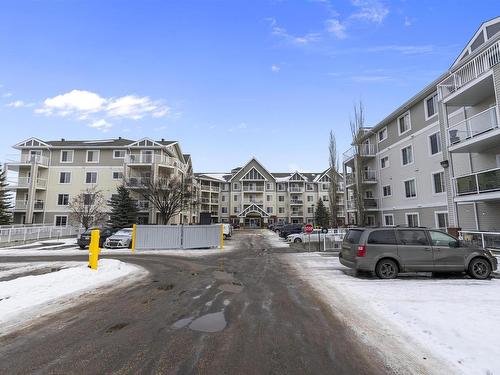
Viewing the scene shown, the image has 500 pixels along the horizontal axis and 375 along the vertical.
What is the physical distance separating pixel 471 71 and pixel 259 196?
184 feet

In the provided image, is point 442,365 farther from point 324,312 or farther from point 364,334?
point 324,312

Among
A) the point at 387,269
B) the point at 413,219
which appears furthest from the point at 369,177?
the point at 387,269

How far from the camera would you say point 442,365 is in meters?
3.94

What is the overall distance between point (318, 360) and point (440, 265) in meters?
8.08

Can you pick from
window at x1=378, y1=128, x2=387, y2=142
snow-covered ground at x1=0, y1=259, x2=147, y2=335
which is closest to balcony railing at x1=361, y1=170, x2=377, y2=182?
window at x1=378, y1=128, x2=387, y2=142

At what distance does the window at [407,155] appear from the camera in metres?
26.3

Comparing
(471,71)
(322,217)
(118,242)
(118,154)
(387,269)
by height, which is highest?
(118,154)

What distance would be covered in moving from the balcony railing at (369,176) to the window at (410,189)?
572 cm

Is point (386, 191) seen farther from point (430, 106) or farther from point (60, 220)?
point (60, 220)

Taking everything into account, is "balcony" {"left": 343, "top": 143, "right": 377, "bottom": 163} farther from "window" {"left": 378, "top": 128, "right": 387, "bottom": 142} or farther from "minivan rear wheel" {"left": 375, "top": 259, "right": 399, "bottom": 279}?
"minivan rear wheel" {"left": 375, "top": 259, "right": 399, "bottom": 279}

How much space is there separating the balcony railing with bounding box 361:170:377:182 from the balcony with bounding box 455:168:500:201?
1470 centimetres

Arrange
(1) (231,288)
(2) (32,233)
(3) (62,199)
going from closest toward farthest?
(1) (231,288) < (2) (32,233) < (3) (62,199)

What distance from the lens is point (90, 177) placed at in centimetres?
4362

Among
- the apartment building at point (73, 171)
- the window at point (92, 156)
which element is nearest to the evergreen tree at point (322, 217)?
the apartment building at point (73, 171)
